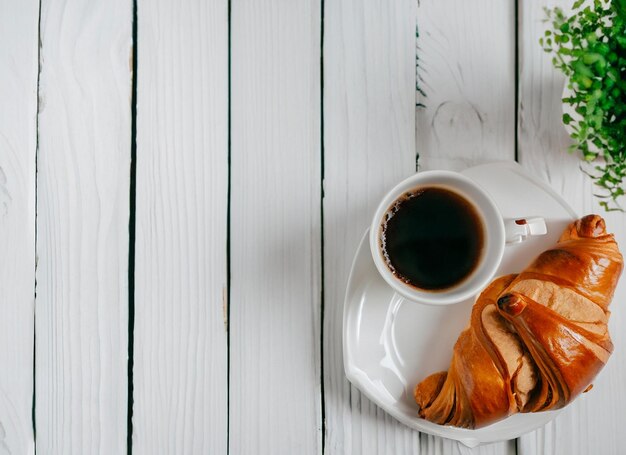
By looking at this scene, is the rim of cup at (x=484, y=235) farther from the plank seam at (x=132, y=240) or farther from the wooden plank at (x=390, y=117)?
the plank seam at (x=132, y=240)

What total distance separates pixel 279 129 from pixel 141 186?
0.20 m

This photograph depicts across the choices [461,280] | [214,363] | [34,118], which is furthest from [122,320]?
[461,280]

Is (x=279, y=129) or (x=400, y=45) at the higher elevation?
(x=400, y=45)

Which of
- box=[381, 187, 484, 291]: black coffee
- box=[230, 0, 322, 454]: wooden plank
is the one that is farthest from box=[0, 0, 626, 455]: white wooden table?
box=[381, 187, 484, 291]: black coffee

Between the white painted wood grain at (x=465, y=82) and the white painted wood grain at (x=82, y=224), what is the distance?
A: 0.40 m

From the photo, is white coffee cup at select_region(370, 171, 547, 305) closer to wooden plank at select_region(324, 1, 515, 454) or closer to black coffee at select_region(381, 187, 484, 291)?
black coffee at select_region(381, 187, 484, 291)

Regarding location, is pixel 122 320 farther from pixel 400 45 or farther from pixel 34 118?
pixel 400 45

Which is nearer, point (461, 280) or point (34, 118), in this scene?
point (461, 280)

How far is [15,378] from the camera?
2.58 ft

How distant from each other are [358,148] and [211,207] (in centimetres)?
21

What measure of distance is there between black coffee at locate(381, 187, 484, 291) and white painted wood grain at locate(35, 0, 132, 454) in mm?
361

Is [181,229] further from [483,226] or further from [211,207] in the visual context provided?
[483,226]

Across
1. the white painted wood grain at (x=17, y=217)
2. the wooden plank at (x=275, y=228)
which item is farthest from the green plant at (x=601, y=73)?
the white painted wood grain at (x=17, y=217)

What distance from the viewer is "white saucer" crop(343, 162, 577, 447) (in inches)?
28.4
